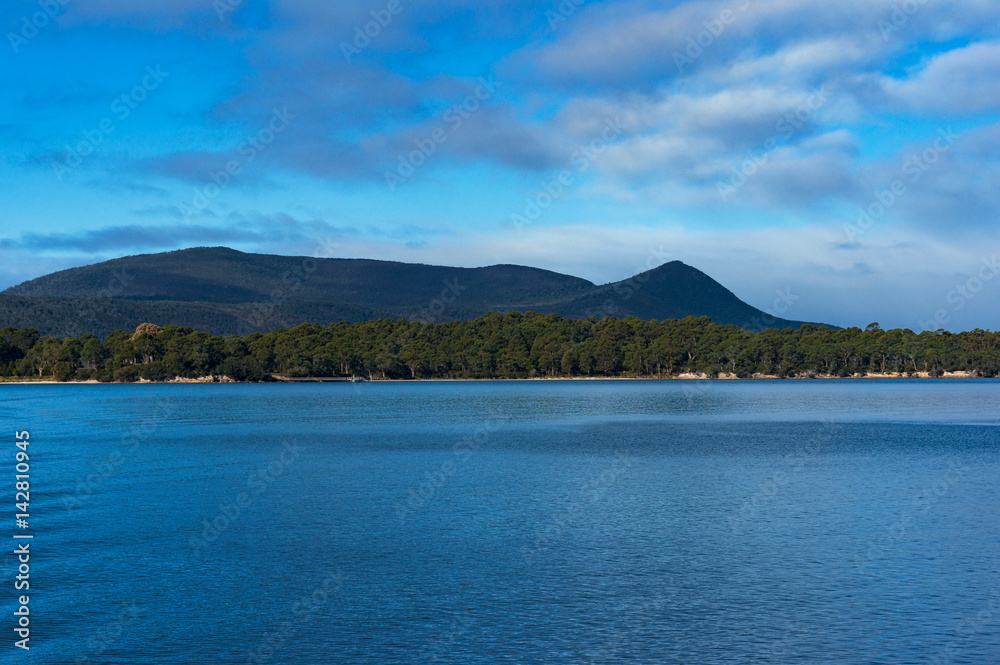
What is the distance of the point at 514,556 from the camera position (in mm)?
21531

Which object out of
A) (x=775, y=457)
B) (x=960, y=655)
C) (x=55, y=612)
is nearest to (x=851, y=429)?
(x=775, y=457)

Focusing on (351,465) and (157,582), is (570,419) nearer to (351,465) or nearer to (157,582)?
(351,465)

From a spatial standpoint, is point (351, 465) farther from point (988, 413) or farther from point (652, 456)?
point (988, 413)

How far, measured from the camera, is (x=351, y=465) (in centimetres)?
4106

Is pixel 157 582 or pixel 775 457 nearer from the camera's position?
pixel 157 582

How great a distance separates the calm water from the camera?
50.5ft

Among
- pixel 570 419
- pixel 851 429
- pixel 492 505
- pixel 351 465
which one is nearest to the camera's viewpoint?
pixel 492 505

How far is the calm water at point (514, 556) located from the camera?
1540cm

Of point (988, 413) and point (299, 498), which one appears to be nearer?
point (299, 498)

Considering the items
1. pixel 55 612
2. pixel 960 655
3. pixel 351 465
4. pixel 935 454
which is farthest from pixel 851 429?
pixel 55 612

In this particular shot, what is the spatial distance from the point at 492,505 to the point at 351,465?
1394 centimetres

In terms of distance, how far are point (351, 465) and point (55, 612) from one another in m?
24.0

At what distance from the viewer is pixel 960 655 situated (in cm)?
1462

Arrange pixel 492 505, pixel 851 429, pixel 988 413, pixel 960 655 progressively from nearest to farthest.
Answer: pixel 960 655, pixel 492 505, pixel 851 429, pixel 988 413
